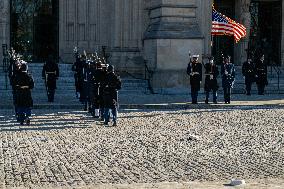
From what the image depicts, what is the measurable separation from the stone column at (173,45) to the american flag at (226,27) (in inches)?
64.5

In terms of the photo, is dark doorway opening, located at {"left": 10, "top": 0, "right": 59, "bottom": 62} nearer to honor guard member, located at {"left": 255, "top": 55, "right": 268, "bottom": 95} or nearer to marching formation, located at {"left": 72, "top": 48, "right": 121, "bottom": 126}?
honor guard member, located at {"left": 255, "top": 55, "right": 268, "bottom": 95}

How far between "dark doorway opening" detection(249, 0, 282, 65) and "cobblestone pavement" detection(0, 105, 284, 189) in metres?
19.0

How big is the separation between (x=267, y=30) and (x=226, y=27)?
1062 centimetres

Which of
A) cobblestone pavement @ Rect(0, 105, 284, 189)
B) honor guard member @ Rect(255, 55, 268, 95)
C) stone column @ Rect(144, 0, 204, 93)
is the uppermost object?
stone column @ Rect(144, 0, 204, 93)

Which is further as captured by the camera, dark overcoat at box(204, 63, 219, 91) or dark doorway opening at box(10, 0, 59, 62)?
dark doorway opening at box(10, 0, 59, 62)

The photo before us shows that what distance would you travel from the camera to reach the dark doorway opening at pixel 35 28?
34125 millimetres

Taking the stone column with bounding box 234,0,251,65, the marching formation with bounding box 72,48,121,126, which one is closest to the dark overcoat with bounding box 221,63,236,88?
the marching formation with bounding box 72,48,121,126

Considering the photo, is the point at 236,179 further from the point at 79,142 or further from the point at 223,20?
the point at 223,20

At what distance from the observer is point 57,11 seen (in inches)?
1341

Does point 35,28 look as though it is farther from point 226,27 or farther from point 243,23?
point 243,23

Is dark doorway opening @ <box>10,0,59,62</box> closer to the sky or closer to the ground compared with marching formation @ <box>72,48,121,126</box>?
closer to the sky

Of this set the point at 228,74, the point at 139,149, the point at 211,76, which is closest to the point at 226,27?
the point at 228,74

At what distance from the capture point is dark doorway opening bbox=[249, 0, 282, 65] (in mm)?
39031

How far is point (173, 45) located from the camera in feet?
94.4
